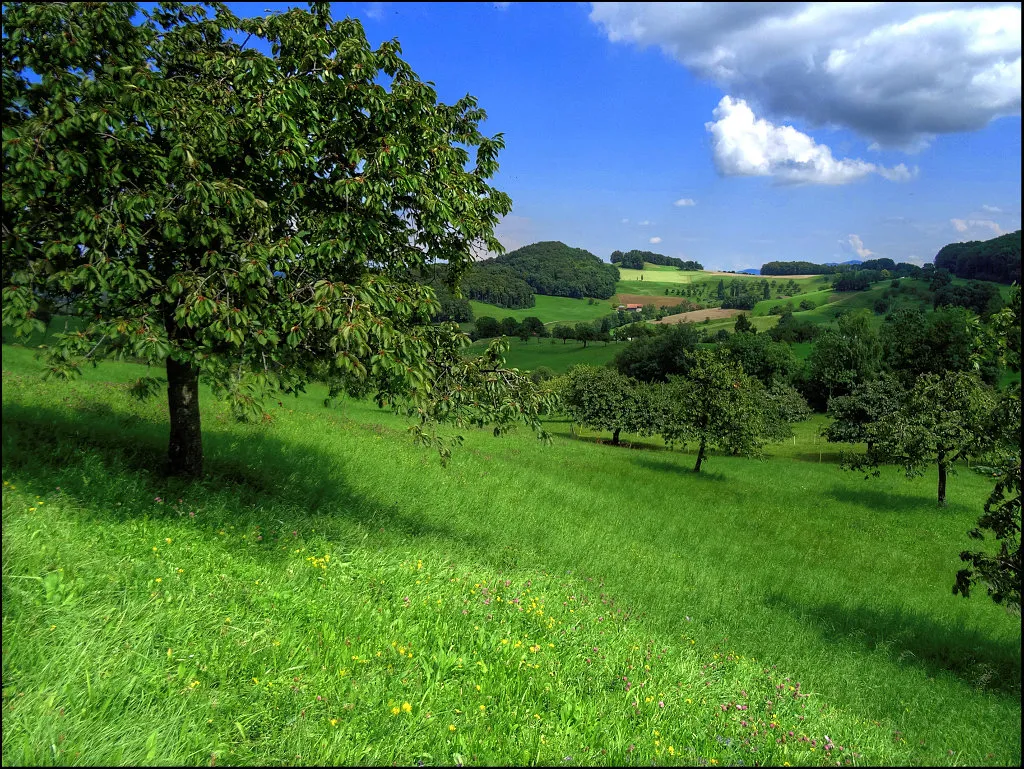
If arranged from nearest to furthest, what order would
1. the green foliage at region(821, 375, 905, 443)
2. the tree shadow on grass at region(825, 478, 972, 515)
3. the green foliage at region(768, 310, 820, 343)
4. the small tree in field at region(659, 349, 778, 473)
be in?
the tree shadow on grass at region(825, 478, 972, 515), the small tree in field at region(659, 349, 778, 473), the green foliage at region(821, 375, 905, 443), the green foliage at region(768, 310, 820, 343)

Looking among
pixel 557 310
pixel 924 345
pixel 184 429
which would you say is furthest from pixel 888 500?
pixel 557 310

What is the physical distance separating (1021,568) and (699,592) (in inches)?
263

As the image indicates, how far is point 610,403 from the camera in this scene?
59.2 meters

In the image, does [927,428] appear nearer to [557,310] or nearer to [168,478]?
[168,478]

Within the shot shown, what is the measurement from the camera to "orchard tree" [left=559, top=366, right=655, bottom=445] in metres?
56.7

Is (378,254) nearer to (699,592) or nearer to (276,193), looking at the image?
(276,193)

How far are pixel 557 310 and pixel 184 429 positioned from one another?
523 ft

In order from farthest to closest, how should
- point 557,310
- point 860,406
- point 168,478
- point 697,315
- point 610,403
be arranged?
point 697,315 < point 557,310 < point 610,403 < point 860,406 < point 168,478

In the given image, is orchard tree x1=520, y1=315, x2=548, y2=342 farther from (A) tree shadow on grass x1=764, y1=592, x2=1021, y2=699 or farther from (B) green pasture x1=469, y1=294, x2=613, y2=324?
(A) tree shadow on grass x1=764, y1=592, x2=1021, y2=699

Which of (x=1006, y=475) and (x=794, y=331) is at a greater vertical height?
(x=794, y=331)

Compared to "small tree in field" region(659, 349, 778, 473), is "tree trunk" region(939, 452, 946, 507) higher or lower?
lower

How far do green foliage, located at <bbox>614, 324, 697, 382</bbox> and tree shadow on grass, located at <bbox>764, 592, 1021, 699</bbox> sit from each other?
97.6 m

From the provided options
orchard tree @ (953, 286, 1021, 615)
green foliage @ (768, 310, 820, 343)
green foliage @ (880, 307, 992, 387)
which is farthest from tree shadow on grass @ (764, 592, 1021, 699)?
green foliage @ (768, 310, 820, 343)

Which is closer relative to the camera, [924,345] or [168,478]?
[168,478]
